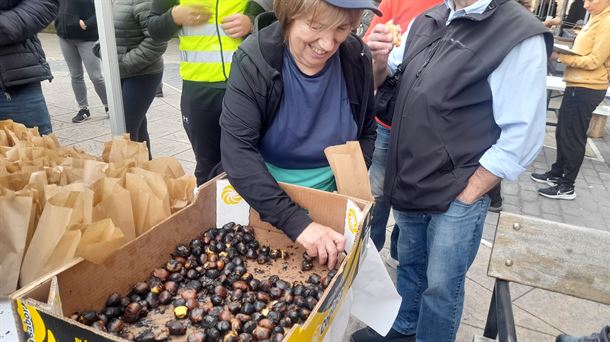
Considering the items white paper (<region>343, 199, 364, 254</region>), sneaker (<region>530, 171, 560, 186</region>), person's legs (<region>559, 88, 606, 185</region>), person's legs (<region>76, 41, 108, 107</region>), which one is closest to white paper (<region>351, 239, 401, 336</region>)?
white paper (<region>343, 199, 364, 254</region>)

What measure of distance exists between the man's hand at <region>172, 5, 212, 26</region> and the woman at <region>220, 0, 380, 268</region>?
0.84 meters

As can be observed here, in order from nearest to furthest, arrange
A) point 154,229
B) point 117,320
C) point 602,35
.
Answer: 1. point 117,320
2. point 154,229
3. point 602,35

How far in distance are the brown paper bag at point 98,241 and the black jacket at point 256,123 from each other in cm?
47

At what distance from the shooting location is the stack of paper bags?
128cm

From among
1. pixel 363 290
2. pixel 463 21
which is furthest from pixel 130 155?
pixel 463 21

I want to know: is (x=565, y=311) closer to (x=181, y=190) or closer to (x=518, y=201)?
(x=518, y=201)

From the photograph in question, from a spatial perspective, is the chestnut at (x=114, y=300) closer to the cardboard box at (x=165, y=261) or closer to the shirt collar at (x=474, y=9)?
the cardboard box at (x=165, y=261)

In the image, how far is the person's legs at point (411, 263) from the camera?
2.20 m

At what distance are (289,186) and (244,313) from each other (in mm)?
523

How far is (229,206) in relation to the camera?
1.77m

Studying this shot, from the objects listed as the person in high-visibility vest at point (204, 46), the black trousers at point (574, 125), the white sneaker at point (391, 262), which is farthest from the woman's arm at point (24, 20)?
the black trousers at point (574, 125)

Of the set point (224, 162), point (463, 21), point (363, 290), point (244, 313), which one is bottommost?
point (363, 290)

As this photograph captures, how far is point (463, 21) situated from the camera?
1776mm

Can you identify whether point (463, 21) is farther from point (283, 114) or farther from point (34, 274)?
point (34, 274)
